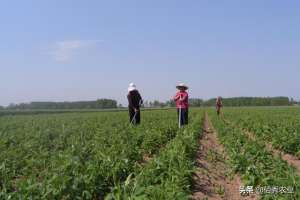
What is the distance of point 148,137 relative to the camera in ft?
35.5

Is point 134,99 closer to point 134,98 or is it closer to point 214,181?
point 134,98

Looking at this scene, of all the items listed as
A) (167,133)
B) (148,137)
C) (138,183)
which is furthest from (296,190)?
(167,133)

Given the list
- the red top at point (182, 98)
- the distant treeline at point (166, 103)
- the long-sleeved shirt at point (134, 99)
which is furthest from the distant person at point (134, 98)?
the distant treeline at point (166, 103)

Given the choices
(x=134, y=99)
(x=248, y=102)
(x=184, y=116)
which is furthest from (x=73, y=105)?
(x=184, y=116)

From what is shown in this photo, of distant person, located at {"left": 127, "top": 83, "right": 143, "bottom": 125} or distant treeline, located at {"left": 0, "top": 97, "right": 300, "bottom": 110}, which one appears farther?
distant treeline, located at {"left": 0, "top": 97, "right": 300, "bottom": 110}

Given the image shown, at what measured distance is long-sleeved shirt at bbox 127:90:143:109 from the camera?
46.8 ft

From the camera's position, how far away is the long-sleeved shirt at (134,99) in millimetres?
14266

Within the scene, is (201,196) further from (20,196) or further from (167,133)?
(167,133)

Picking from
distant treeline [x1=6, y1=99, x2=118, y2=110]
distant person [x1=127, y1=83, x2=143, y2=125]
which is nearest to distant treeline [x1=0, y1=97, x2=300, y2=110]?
distant treeline [x1=6, y1=99, x2=118, y2=110]

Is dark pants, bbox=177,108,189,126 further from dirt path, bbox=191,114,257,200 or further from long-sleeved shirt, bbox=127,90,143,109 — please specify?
dirt path, bbox=191,114,257,200

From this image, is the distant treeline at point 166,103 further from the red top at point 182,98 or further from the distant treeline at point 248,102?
the red top at point 182,98

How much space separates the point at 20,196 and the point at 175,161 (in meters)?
3.04

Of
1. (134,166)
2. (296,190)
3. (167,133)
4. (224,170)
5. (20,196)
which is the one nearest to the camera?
(20,196)

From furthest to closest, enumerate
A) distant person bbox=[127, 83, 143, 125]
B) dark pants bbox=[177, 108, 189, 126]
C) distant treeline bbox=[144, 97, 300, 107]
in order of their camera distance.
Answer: distant treeline bbox=[144, 97, 300, 107]
distant person bbox=[127, 83, 143, 125]
dark pants bbox=[177, 108, 189, 126]
